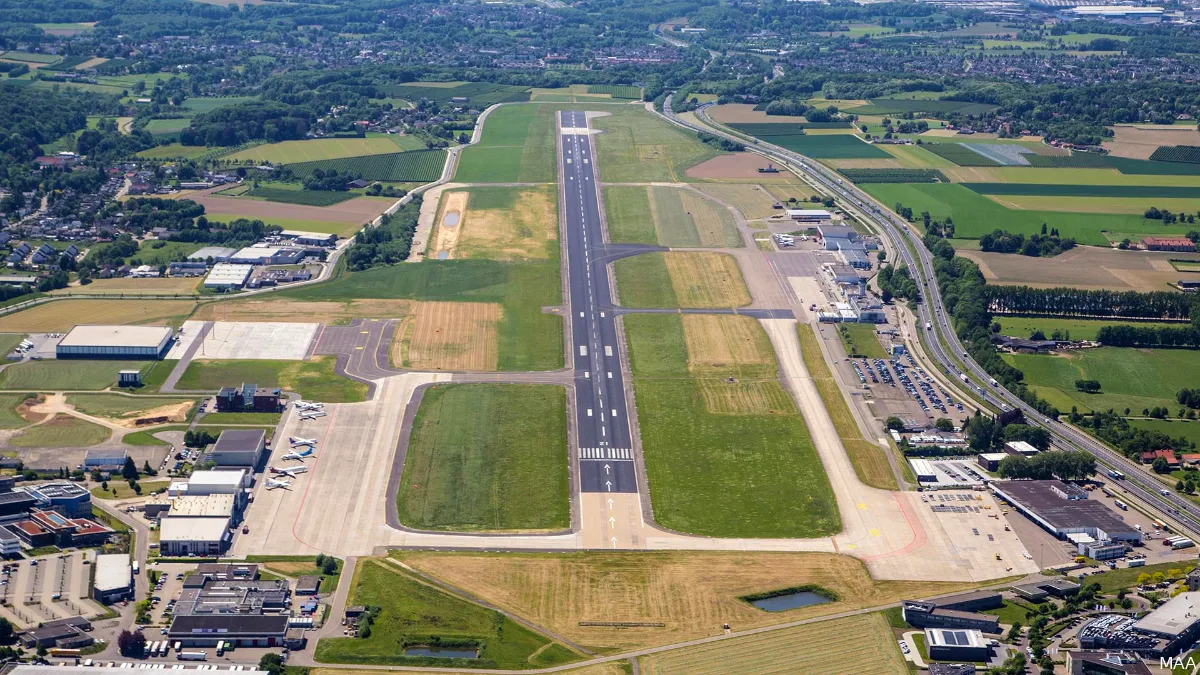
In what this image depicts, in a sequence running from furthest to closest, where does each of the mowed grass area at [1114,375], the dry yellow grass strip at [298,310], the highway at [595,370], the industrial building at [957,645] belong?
the dry yellow grass strip at [298,310]
the mowed grass area at [1114,375]
the highway at [595,370]
the industrial building at [957,645]

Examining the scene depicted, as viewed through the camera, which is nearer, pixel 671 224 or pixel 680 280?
pixel 680 280

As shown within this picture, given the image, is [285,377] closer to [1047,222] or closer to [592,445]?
[592,445]

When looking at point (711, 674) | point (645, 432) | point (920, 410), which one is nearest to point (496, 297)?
point (645, 432)

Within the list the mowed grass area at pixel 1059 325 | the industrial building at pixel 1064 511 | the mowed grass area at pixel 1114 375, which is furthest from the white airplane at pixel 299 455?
the mowed grass area at pixel 1059 325

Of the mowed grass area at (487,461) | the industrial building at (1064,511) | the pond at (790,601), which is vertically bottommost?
the pond at (790,601)

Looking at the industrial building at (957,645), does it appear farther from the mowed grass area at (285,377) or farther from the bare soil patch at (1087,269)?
the bare soil patch at (1087,269)

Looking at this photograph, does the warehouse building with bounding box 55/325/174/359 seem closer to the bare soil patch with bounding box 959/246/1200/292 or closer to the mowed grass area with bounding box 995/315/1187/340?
the mowed grass area with bounding box 995/315/1187/340

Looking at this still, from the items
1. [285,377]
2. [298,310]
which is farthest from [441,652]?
[298,310]
